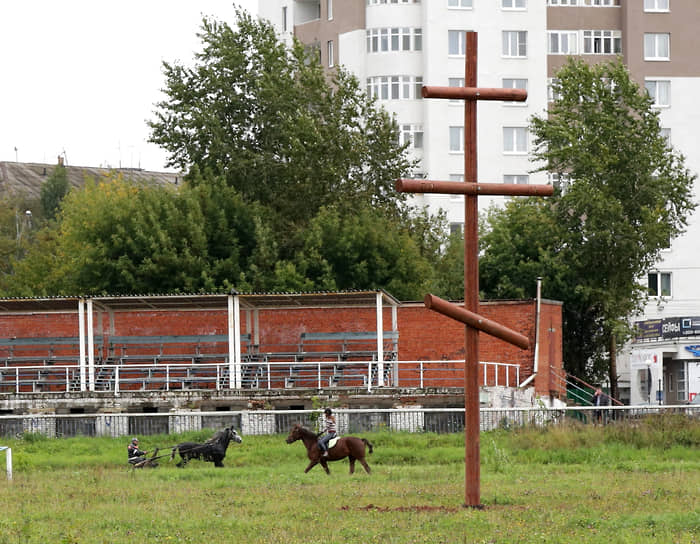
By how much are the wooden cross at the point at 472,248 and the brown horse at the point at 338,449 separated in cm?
635

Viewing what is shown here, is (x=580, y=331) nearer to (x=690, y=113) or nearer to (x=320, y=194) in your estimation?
(x=320, y=194)

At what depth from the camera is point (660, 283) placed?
3073 inches

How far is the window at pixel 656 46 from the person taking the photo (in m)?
81.6

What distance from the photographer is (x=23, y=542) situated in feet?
52.3

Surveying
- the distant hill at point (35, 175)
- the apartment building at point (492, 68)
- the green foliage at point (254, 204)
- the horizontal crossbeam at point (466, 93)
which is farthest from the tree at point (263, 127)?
the distant hill at point (35, 175)

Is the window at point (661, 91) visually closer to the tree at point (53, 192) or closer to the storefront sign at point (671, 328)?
the storefront sign at point (671, 328)

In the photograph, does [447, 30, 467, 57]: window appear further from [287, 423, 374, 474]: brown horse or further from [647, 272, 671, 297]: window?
[287, 423, 374, 474]: brown horse

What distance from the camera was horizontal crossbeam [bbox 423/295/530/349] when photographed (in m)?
18.5

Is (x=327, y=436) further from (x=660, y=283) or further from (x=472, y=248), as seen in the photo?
(x=660, y=283)

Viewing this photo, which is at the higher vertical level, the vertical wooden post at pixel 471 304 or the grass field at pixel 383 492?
the vertical wooden post at pixel 471 304

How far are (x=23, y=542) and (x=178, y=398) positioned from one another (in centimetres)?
2077

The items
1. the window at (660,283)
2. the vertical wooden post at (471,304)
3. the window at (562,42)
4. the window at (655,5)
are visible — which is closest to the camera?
the vertical wooden post at (471,304)

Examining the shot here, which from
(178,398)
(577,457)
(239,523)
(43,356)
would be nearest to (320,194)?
(43,356)

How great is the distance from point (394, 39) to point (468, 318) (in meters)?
63.4
